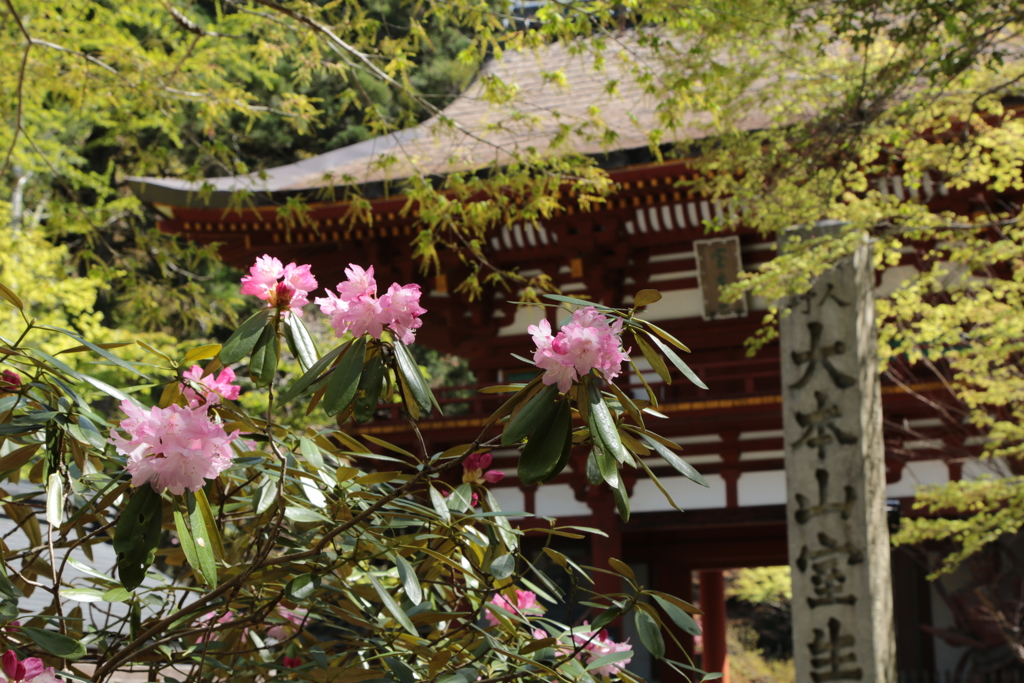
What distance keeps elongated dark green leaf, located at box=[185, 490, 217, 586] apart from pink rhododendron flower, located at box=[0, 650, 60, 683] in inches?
10.8

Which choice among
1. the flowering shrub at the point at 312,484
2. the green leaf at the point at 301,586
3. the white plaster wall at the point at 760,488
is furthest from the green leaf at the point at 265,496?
the white plaster wall at the point at 760,488

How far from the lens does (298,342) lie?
5.81 ft

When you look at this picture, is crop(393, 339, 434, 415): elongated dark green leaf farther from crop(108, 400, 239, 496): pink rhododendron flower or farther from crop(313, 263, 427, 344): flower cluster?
crop(108, 400, 239, 496): pink rhododendron flower

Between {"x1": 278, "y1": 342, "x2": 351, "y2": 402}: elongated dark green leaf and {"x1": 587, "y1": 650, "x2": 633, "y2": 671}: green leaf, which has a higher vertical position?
{"x1": 278, "y1": 342, "x2": 351, "y2": 402}: elongated dark green leaf

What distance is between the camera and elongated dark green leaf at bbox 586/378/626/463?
4.14 feet

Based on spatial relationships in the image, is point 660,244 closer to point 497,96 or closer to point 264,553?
point 497,96

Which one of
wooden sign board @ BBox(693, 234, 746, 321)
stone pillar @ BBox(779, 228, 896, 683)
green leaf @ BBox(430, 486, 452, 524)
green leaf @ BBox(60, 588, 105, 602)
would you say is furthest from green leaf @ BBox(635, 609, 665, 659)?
wooden sign board @ BBox(693, 234, 746, 321)

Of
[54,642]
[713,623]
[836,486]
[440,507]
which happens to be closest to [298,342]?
[440,507]

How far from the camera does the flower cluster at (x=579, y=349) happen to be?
1.26 m

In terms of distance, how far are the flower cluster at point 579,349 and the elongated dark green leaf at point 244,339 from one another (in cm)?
61

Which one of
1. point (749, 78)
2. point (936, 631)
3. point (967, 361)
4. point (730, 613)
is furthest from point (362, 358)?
point (730, 613)

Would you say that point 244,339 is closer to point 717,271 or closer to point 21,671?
point 21,671

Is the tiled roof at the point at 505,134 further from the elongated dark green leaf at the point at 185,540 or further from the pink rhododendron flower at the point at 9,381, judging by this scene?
the elongated dark green leaf at the point at 185,540

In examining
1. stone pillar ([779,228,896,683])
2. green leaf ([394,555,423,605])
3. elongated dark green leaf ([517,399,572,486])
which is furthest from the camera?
stone pillar ([779,228,896,683])
